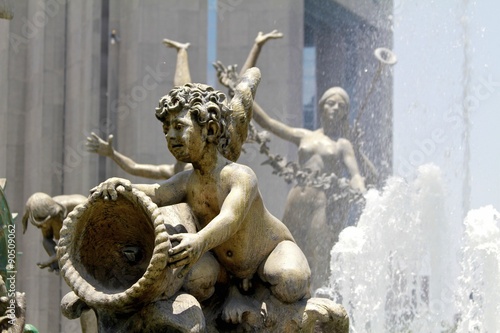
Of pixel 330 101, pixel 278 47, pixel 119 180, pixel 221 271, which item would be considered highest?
pixel 278 47

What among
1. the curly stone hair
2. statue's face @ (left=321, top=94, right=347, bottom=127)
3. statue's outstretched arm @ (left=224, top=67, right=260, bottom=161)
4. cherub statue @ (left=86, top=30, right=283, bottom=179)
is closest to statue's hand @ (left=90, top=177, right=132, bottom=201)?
the curly stone hair

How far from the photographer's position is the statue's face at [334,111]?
13159mm

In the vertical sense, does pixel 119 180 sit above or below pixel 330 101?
below

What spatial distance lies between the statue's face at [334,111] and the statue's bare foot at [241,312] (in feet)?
26.1

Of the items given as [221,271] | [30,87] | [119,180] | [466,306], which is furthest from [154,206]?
[30,87]

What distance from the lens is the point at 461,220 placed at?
12.7 meters

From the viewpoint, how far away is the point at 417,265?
12219 millimetres

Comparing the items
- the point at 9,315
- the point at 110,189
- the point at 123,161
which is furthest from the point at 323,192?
the point at 110,189

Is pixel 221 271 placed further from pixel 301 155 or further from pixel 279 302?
pixel 301 155

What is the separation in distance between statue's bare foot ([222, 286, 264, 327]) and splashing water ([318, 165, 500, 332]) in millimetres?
5215

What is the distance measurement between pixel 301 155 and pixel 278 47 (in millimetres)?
4725

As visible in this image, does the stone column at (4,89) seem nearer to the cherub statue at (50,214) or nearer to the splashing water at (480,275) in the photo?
the cherub statue at (50,214)

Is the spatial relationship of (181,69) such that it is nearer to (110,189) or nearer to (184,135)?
(184,135)

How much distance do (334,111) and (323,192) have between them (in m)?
1.08
